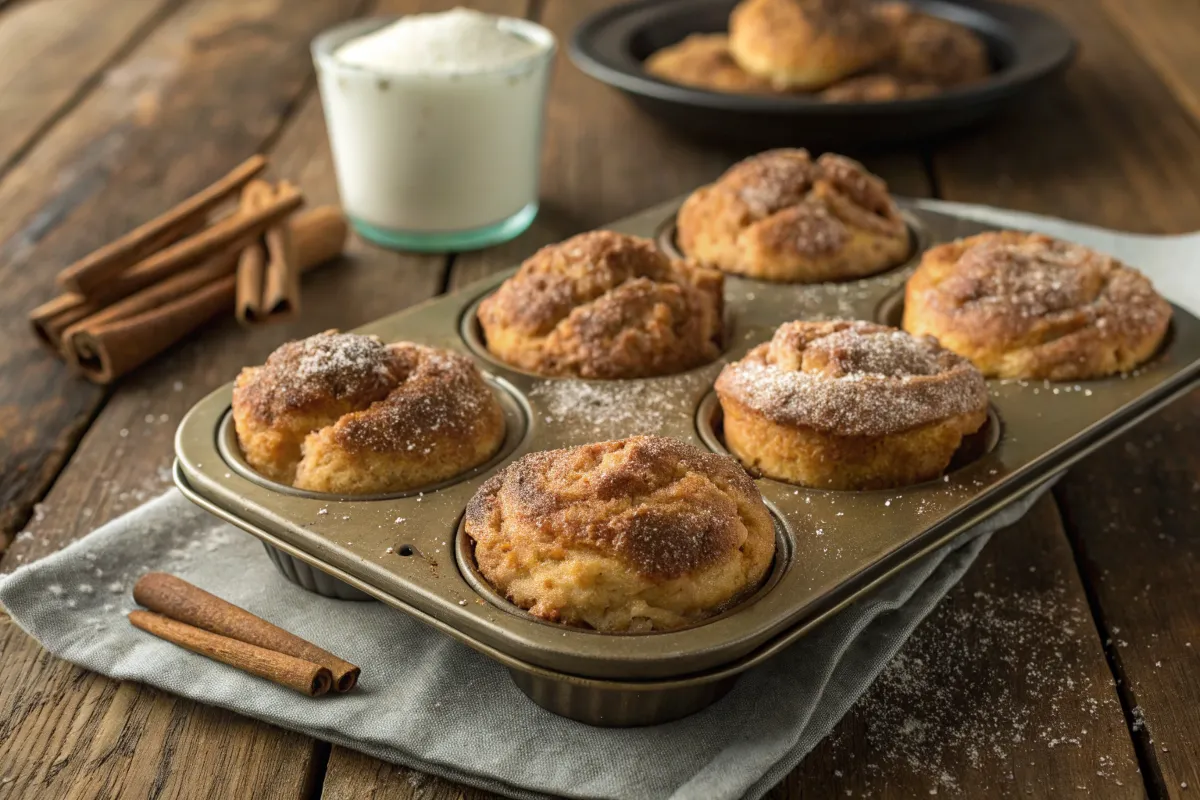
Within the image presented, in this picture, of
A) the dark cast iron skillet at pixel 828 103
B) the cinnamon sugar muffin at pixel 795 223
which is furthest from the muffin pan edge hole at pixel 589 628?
the dark cast iron skillet at pixel 828 103

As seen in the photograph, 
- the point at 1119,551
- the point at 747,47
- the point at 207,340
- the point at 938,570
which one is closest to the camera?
the point at 938,570

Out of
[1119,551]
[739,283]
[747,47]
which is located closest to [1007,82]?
[747,47]

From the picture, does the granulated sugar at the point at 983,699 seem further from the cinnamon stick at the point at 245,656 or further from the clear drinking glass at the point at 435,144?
the clear drinking glass at the point at 435,144

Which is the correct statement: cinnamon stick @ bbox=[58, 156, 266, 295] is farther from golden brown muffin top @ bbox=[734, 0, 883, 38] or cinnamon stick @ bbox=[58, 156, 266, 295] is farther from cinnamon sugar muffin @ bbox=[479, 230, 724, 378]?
golden brown muffin top @ bbox=[734, 0, 883, 38]

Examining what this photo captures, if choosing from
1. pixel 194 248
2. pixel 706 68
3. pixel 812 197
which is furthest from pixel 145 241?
pixel 706 68

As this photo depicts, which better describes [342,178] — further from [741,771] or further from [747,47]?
[741,771]

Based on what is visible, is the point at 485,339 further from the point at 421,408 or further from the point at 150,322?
the point at 150,322
